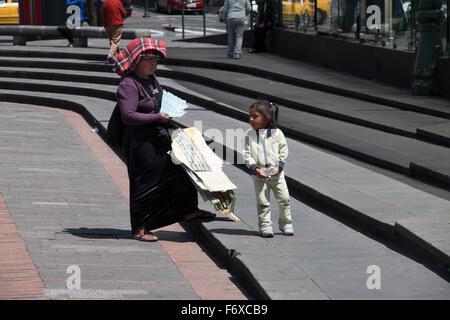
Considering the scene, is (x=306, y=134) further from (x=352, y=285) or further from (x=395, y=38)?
(x=352, y=285)

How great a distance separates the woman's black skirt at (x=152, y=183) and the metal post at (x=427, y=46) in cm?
700

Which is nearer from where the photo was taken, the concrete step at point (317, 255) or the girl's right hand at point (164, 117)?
the concrete step at point (317, 255)

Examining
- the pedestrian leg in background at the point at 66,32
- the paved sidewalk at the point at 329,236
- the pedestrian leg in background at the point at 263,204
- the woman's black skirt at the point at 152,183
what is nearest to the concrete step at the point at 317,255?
the paved sidewalk at the point at 329,236

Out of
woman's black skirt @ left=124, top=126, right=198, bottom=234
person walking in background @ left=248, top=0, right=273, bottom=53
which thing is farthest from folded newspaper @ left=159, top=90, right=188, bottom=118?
person walking in background @ left=248, top=0, right=273, bottom=53

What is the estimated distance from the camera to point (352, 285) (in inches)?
224

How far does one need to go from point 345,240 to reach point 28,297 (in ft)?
8.62

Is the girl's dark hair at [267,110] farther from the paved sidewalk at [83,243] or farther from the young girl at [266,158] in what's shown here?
the paved sidewalk at [83,243]

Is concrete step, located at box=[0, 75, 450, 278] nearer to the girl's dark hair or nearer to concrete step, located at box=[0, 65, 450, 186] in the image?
concrete step, located at box=[0, 65, 450, 186]

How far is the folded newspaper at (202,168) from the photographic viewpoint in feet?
23.9

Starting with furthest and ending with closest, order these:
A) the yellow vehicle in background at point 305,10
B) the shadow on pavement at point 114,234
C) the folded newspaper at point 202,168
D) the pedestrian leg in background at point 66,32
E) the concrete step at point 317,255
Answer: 1. the pedestrian leg in background at point 66,32
2. the yellow vehicle in background at point 305,10
3. the shadow on pavement at point 114,234
4. the folded newspaper at point 202,168
5. the concrete step at point 317,255

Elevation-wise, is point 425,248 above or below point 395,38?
below

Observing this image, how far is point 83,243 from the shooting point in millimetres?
7336
